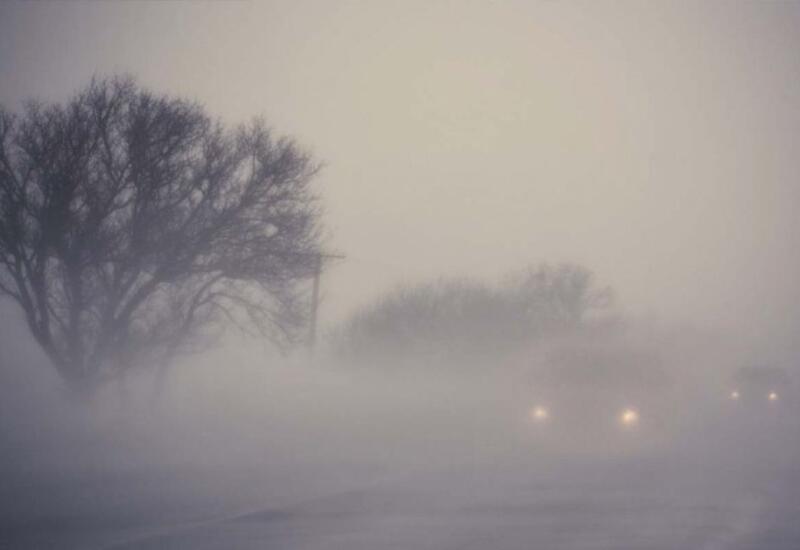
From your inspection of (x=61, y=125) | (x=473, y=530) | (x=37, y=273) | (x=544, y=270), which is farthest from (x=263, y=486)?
(x=544, y=270)

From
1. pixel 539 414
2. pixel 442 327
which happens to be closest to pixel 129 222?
pixel 539 414

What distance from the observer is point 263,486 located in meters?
14.8

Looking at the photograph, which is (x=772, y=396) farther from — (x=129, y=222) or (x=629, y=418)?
(x=129, y=222)

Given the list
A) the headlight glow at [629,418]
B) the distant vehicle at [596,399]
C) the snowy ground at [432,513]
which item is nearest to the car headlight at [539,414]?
the distant vehicle at [596,399]

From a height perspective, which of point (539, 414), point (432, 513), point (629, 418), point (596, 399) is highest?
point (596, 399)

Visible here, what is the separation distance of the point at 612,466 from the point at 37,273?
512 inches

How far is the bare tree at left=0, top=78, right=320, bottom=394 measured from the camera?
797 inches

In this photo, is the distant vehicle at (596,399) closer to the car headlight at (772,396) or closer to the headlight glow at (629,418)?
the headlight glow at (629,418)

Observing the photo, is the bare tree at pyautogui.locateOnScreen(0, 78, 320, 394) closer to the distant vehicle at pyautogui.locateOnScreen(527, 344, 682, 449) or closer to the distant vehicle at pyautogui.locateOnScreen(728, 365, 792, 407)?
the distant vehicle at pyautogui.locateOnScreen(527, 344, 682, 449)

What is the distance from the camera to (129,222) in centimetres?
2114

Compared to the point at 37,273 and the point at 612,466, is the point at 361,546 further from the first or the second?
the point at 37,273

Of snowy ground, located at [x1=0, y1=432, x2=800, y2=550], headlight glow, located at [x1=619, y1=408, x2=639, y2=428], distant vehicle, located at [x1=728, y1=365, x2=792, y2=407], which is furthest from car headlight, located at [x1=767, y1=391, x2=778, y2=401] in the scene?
snowy ground, located at [x1=0, y1=432, x2=800, y2=550]

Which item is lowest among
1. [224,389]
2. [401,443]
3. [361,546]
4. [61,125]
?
[361,546]

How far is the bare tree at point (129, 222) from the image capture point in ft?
66.4
